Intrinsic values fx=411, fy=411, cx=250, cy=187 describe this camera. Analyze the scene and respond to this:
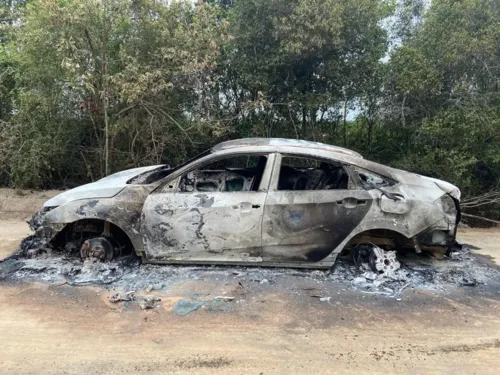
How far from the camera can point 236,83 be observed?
926cm

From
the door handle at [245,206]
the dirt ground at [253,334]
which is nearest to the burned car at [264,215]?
the door handle at [245,206]

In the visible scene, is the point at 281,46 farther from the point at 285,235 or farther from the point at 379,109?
the point at 285,235

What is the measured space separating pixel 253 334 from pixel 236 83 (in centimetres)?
670

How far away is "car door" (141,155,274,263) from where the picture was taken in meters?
4.72

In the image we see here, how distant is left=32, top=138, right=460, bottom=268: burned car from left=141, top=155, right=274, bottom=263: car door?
0.01 m

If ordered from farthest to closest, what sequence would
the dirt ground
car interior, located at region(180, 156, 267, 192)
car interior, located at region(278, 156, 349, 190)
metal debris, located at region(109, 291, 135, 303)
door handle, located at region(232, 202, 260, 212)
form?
car interior, located at region(180, 156, 267, 192)
car interior, located at region(278, 156, 349, 190)
door handle, located at region(232, 202, 260, 212)
metal debris, located at region(109, 291, 135, 303)
the dirt ground

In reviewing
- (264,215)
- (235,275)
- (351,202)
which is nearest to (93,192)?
(235,275)

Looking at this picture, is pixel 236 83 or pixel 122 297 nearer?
pixel 122 297

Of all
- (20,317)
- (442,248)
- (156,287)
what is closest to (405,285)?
(442,248)

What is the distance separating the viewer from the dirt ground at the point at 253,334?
3209 millimetres

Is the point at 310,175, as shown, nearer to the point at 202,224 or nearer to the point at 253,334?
the point at 202,224

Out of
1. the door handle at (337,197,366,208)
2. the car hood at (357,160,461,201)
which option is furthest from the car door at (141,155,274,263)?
the car hood at (357,160,461,201)

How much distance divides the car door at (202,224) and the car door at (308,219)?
0.42 ft

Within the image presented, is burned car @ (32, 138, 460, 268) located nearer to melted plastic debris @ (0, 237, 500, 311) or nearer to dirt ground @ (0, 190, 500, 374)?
melted plastic debris @ (0, 237, 500, 311)
